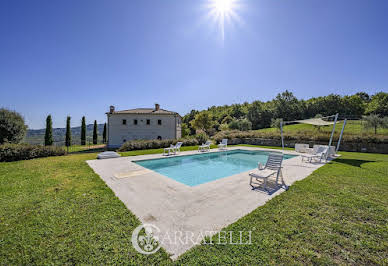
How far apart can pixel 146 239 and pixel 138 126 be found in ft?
71.9

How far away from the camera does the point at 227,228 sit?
2.69 metres

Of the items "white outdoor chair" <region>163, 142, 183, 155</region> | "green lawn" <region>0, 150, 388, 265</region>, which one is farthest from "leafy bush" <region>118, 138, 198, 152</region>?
"green lawn" <region>0, 150, 388, 265</region>

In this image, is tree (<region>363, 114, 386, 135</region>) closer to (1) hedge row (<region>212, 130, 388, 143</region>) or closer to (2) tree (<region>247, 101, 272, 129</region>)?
(1) hedge row (<region>212, 130, 388, 143</region>)

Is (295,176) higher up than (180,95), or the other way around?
(180,95)

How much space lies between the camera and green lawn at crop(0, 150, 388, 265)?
2.08m

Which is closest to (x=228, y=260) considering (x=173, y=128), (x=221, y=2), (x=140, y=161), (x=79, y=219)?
(x=79, y=219)

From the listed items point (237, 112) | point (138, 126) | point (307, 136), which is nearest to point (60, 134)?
point (138, 126)

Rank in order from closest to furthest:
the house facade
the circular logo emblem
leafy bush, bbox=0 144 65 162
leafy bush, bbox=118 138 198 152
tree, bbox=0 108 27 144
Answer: the circular logo emblem < leafy bush, bbox=0 144 65 162 < tree, bbox=0 108 27 144 < leafy bush, bbox=118 138 198 152 < the house facade

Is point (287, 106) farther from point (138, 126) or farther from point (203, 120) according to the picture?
point (138, 126)

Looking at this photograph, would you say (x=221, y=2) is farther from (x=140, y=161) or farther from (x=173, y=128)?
(x=173, y=128)

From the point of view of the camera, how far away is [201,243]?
2.33 m

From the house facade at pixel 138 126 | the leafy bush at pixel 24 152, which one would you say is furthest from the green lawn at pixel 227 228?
the house facade at pixel 138 126

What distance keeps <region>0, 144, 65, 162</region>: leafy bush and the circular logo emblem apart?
11219 mm

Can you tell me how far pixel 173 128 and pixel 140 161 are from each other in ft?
47.0
